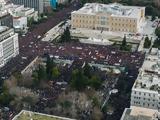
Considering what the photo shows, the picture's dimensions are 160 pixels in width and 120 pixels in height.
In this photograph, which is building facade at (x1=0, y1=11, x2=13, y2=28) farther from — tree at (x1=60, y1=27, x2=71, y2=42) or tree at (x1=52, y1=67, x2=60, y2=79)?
tree at (x1=52, y1=67, x2=60, y2=79)

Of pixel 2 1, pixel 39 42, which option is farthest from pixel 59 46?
pixel 2 1

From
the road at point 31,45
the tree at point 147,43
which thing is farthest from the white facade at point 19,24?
the tree at point 147,43

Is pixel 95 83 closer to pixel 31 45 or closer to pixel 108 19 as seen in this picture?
pixel 31 45

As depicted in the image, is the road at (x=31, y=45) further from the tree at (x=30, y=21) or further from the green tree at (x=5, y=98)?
the green tree at (x=5, y=98)

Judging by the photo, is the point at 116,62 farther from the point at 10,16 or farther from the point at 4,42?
the point at 10,16

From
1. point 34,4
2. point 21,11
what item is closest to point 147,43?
point 21,11

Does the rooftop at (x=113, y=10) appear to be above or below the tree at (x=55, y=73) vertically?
above
